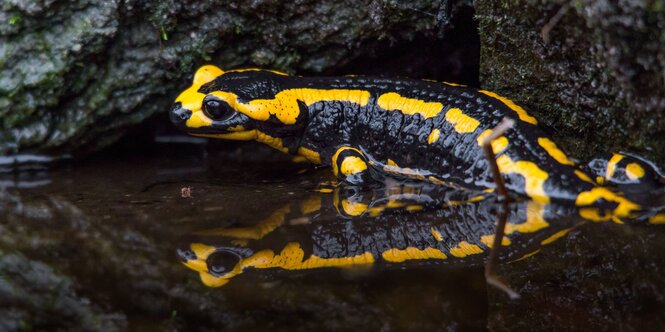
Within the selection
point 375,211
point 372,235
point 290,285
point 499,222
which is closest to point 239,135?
point 375,211

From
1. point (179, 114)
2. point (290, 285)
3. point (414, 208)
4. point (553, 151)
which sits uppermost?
point (179, 114)

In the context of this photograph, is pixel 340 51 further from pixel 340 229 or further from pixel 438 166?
pixel 340 229

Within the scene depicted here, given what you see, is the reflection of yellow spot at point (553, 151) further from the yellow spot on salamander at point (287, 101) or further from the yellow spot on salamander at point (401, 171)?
the yellow spot on salamander at point (287, 101)

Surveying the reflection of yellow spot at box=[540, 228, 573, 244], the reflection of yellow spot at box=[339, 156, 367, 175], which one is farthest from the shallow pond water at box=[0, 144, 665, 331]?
the reflection of yellow spot at box=[339, 156, 367, 175]

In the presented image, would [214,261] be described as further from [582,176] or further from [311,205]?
[582,176]

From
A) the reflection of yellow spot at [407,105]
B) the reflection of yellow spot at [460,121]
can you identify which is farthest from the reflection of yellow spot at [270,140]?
the reflection of yellow spot at [460,121]

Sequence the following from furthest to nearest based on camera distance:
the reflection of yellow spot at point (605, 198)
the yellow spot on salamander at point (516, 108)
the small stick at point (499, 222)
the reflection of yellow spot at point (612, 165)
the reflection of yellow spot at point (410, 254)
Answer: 1. the yellow spot on salamander at point (516, 108)
2. the reflection of yellow spot at point (612, 165)
3. the reflection of yellow spot at point (605, 198)
4. the reflection of yellow spot at point (410, 254)
5. the small stick at point (499, 222)
